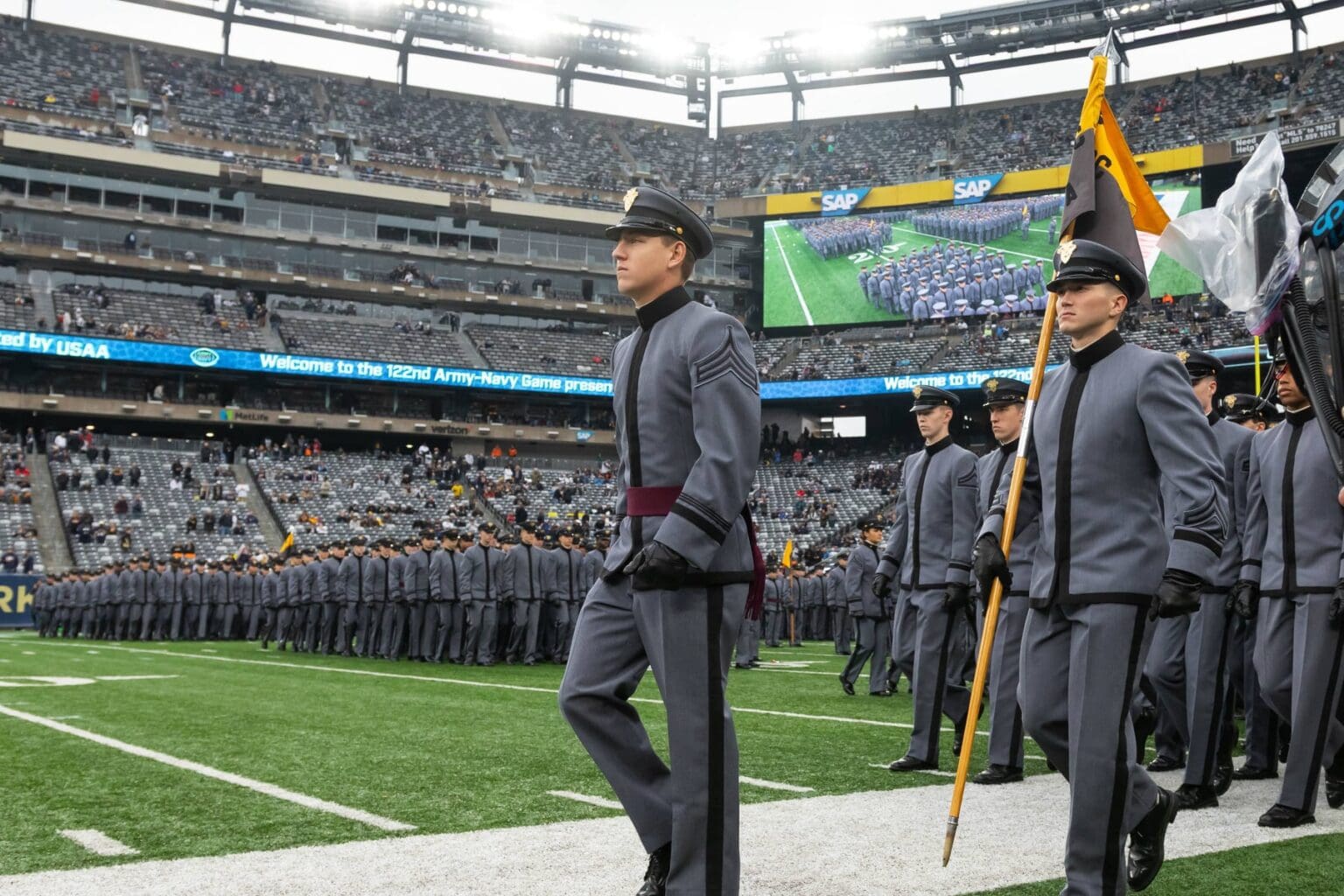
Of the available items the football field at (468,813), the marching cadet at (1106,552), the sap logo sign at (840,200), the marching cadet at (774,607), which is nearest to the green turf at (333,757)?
the football field at (468,813)

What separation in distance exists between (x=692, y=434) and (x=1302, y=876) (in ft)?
8.65

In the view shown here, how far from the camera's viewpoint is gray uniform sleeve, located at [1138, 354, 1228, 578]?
388cm

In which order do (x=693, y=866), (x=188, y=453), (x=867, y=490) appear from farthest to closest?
1. (x=867, y=490)
2. (x=188, y=453)
3. (x=693, y=866)

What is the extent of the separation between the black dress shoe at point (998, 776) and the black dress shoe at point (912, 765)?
0.31 m

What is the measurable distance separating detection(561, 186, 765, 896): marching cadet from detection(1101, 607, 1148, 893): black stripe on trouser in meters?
1.10

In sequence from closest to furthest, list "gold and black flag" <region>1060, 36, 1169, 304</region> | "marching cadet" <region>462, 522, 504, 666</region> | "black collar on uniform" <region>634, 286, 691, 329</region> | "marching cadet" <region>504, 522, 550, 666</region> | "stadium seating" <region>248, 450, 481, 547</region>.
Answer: "black collar on uniform" <region>634, 286, 691, 329</region>, "gold and black flag" <region>1060, 36, 1169, 304</region>, "marching cadet" <region>462, 522, 504, 666</region>, "marching cadet" <region>504, 522, 550, 666</region>, "stadium seating" <region>248, 450, 481, 547</region>

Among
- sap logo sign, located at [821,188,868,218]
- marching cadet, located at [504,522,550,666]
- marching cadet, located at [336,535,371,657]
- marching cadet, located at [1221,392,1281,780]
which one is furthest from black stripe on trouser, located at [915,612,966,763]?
sap logo sign, located at [821,188,868,218]

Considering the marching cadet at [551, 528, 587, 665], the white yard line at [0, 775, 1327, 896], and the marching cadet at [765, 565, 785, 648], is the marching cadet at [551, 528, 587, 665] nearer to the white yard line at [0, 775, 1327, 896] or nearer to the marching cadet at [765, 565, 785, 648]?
the marching cadet at [765, 565, 785, 648]

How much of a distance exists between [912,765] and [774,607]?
20.2 meters

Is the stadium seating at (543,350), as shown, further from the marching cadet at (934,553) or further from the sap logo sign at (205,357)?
the marching cadet at (934,553)

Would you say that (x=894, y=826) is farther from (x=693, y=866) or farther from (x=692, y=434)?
(x=692, y=434)

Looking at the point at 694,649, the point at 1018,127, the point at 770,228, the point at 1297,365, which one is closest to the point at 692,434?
the point at 694,649

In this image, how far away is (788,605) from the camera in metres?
27.9

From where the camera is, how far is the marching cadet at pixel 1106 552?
153 inches
